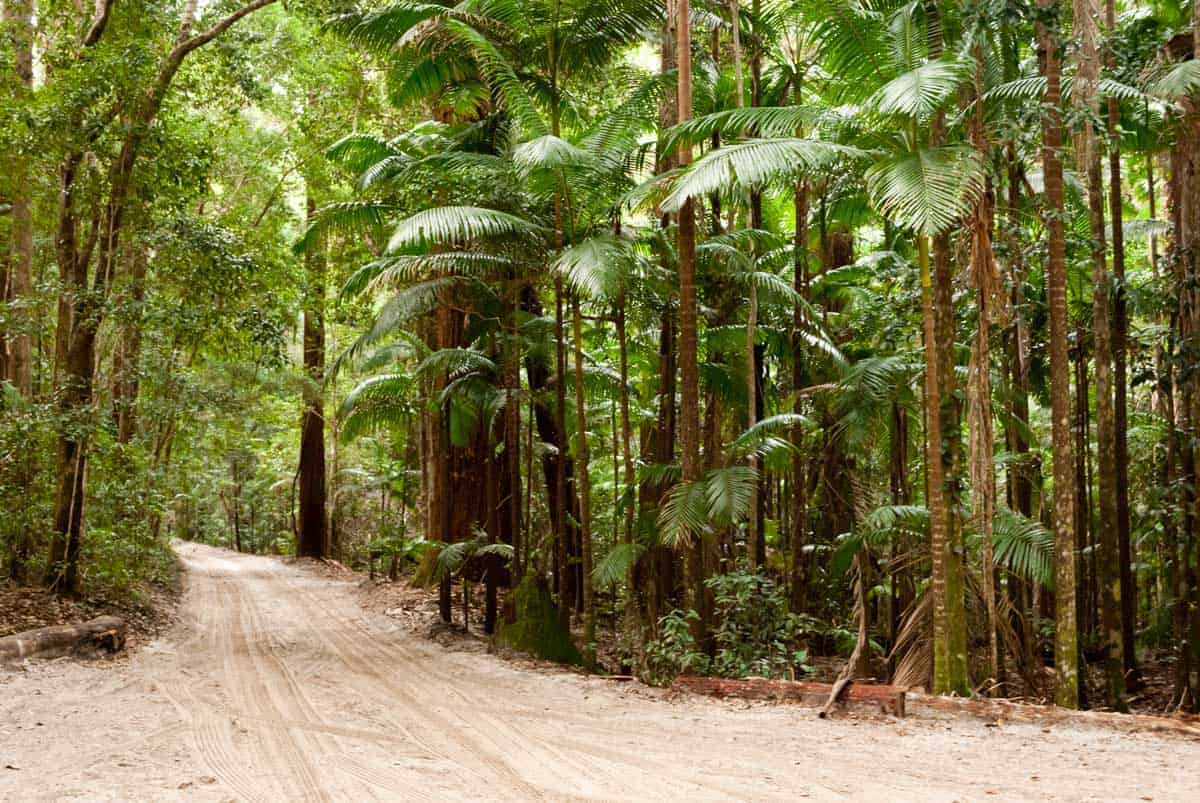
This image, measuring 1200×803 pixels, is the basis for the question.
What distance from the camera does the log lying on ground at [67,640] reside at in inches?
413

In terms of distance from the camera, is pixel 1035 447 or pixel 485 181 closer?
pixel 485 181

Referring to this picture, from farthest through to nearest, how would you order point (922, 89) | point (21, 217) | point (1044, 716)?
1. point (21, 217)
2. point (1044, 716)
3. point (922, 89)

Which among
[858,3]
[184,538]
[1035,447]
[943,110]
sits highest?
[858,3]

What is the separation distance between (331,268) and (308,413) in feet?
18.6

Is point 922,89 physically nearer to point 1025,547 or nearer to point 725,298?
point 1025,547

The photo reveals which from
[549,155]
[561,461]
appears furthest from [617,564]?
[549,155]

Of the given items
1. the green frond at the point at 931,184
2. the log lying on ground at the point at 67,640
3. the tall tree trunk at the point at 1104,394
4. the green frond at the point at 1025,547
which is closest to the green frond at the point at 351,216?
the log lying on ground at the point at 67,640

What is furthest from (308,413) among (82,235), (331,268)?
(82,235)

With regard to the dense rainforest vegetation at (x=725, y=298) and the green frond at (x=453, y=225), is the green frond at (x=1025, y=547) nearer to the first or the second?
the dense rainforest vegetation at (x=725, y=298)

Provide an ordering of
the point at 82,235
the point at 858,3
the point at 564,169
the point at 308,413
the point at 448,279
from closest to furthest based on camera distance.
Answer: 1. the point at 858,3
2. the point at 564,169
3. the point at 448,279
4. the point at 82,235
5. the point at 308,413

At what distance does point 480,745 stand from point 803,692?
3.14 metres

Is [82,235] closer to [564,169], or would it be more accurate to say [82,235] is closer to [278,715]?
[564,169]

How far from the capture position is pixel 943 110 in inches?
324

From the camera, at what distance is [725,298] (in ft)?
39.6
